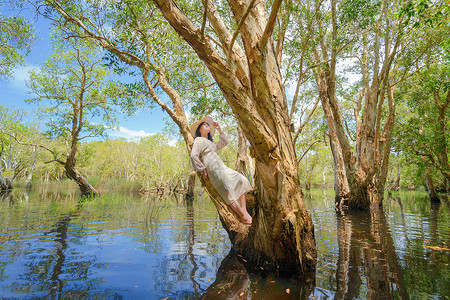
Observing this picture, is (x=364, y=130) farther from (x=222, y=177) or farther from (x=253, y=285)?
(x=253, y=285)

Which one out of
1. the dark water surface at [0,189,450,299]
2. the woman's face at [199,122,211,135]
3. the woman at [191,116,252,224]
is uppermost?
the woman's face at [199,122,211,135]

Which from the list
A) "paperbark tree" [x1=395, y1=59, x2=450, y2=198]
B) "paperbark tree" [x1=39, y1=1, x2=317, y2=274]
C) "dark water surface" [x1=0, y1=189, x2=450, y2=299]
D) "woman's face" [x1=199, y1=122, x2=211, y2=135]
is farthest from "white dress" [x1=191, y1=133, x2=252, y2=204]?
"paperbark tree" [x1=395, y1=59, x2=450, y2=198]

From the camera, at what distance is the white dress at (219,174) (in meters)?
3.55

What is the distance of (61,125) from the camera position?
14461mm

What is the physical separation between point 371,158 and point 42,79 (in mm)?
18716

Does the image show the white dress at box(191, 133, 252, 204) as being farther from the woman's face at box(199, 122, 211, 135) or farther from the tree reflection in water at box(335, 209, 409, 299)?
the tree reflection in water at box(335, 209, 409, 299)

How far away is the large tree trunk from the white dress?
0.64 m

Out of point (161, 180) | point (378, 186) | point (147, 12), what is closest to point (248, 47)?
point (147, 12)

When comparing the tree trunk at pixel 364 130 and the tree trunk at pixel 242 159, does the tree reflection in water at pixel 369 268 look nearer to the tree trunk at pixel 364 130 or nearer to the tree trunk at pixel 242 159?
the tree trunk at pixel 364 130

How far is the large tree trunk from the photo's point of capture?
2432 mm

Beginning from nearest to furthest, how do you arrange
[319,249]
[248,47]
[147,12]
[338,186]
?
1. [248,47]
2. [319,249]
3. [147,12]
4. [338,186]

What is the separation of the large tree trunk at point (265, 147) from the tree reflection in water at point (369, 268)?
1.52ft

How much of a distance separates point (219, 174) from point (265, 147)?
1.41m

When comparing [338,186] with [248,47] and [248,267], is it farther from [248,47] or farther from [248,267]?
[248,47]
